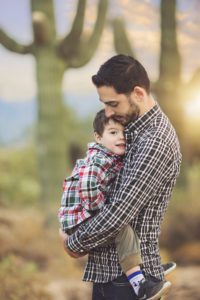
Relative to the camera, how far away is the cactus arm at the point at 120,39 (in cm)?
564

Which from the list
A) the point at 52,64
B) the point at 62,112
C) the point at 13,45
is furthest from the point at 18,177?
the point at 13,45

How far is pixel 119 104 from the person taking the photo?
2328mm

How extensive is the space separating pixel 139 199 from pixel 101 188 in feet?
0.61

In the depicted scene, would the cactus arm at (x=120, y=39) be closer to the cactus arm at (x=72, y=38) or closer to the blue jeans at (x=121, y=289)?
the cactus arm at (x=72, y=38)

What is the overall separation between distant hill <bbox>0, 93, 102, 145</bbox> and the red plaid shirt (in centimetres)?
313

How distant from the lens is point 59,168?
557cm

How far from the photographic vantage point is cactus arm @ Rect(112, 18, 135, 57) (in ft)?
18.5

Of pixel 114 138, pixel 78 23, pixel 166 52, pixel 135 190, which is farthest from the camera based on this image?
pixel 166 52

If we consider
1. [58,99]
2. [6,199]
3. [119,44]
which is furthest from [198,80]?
[6,199]

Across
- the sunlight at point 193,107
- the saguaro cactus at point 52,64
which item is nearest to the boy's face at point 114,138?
the saguaro cactus at point 52,64

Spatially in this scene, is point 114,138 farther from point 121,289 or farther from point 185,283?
point 185,283

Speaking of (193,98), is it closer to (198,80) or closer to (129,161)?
(198,80)

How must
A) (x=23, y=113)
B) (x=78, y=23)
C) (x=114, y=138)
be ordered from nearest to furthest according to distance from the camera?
1. (x=114, y=138)
2. (x=78, y=23)
3. (x=23, y=113)

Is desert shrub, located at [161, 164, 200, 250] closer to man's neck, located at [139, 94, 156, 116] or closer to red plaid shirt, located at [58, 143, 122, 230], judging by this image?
red plaid shirt, located at [58, 143, 122, 230]
